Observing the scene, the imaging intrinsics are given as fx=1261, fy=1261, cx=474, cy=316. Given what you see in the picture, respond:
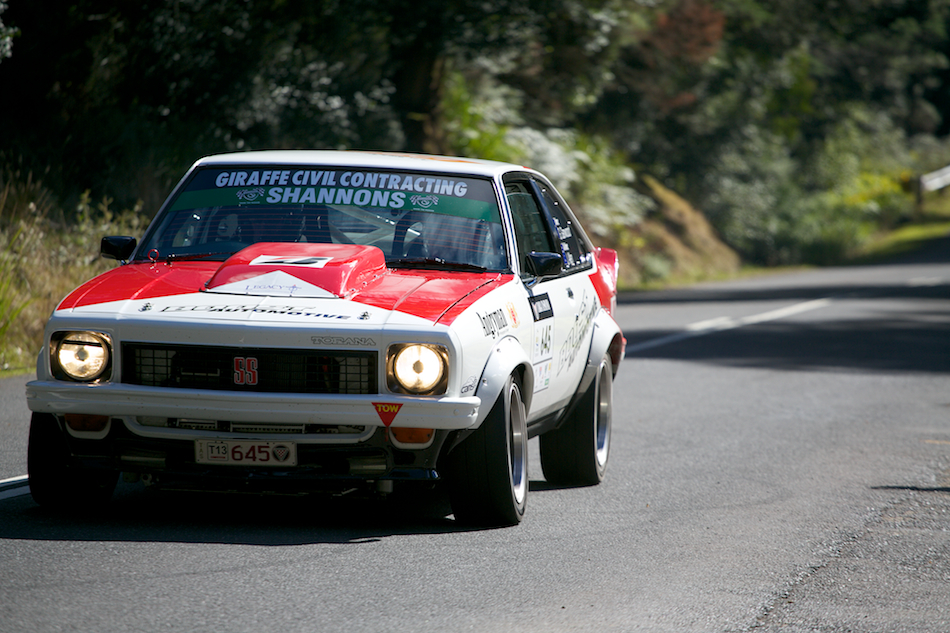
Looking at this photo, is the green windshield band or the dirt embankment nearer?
the green windshield band

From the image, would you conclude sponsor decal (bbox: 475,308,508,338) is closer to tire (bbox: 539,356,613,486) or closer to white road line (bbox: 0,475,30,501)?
tire (bbox: 539,356,613,486)

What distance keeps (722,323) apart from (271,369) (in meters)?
13.7

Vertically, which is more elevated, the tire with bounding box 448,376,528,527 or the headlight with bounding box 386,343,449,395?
the headlight with bounding box 386,343,449,395

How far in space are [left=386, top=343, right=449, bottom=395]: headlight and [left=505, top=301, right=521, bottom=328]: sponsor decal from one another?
676 millimetres

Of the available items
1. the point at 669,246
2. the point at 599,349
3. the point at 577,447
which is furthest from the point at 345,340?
the point at 669,246

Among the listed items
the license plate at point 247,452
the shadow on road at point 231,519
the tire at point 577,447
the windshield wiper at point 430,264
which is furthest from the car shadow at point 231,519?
the windshield wiper at point 430,264

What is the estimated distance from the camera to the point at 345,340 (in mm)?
5105

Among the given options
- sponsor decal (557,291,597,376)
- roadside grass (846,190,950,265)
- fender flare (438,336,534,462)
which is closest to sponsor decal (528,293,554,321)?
sponsor decal (557,291,597,376)

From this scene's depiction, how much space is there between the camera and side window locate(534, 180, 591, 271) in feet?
23.0

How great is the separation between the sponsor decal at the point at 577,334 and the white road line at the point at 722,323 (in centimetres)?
722

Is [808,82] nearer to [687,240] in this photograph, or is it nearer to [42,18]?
[687,240]

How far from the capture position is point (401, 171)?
6.37m

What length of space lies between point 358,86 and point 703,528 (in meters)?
16.6

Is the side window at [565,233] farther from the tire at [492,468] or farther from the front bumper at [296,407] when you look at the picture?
the front bumper at [296,407]
